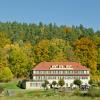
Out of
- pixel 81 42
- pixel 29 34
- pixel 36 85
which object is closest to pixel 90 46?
pixel 81 42

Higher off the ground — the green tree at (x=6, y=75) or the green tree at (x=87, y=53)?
the green tree at (x=87, y=53)

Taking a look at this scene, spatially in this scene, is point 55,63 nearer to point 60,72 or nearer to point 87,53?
point 60,72

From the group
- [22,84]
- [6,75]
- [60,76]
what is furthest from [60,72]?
[6,75]

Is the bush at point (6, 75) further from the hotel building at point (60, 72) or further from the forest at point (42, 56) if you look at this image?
the hotel building at point (60, 72)

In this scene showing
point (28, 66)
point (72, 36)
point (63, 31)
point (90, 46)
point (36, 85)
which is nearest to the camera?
point (36, 85)

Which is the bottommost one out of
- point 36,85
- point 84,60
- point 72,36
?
point 36,85

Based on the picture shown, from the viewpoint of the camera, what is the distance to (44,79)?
99.1m

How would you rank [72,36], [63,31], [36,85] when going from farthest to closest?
[63,31] < [72,36] < [36,85]

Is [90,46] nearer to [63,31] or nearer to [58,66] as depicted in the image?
[58,66]

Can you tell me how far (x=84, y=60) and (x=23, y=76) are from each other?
52.3 feet

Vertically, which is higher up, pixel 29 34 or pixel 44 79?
pixel 29 34

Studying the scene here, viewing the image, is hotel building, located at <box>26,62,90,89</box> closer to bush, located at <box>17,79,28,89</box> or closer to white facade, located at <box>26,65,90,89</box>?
white facade, located at <box>26,65,90,89</box>

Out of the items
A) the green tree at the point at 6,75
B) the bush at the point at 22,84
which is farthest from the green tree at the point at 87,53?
the green tree at the point at 6,75

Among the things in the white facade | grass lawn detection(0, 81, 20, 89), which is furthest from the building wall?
grass lawn detection(0, 81, 20, 89)
